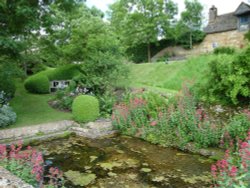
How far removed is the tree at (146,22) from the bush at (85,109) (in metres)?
19.1

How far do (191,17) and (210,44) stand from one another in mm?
4236

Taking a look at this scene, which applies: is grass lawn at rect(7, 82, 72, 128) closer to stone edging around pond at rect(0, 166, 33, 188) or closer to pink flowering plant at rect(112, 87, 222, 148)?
pink flowering plant at rect(112, 87, 222, 148)

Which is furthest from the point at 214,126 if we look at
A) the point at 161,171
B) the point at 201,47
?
the point at 201,47

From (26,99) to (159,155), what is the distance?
32.6 feet

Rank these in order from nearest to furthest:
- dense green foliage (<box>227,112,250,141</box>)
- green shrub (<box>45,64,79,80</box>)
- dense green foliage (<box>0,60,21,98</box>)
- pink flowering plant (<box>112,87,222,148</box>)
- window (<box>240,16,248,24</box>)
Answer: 1. dense green foliage (<box>227,112,250,141</box>)
2. pink flowering plant (<box>112,87,222,148</box>)
3. dense green foliage (<box>0,60,21,98</box>)
4. green shrub (<box>45,64,79,80</box>)
5. window (<box>240,16,248,24</box>)

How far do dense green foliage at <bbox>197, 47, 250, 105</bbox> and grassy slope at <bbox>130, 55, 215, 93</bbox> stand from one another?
495 centimetres

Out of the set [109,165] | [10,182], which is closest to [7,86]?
[109,165]

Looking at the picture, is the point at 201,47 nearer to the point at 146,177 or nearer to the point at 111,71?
the point at 111,71

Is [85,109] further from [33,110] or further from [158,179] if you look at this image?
[158,179]

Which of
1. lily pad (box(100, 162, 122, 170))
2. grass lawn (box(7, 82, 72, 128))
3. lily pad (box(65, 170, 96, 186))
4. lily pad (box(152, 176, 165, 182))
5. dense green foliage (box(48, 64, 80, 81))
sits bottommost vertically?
lily pad (box(152, 176, 165, 182))

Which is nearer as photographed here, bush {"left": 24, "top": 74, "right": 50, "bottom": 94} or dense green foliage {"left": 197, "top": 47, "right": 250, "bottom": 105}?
dense green foliage {"left": 197, "top": 47, "right": 250, "bottom": 105}

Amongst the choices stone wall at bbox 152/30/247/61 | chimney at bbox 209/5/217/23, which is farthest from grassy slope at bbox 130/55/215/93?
chimney at bbox 209/5/217/23

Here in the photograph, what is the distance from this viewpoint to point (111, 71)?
12.0m

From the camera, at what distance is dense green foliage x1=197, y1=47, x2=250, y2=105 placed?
23.0 ft
